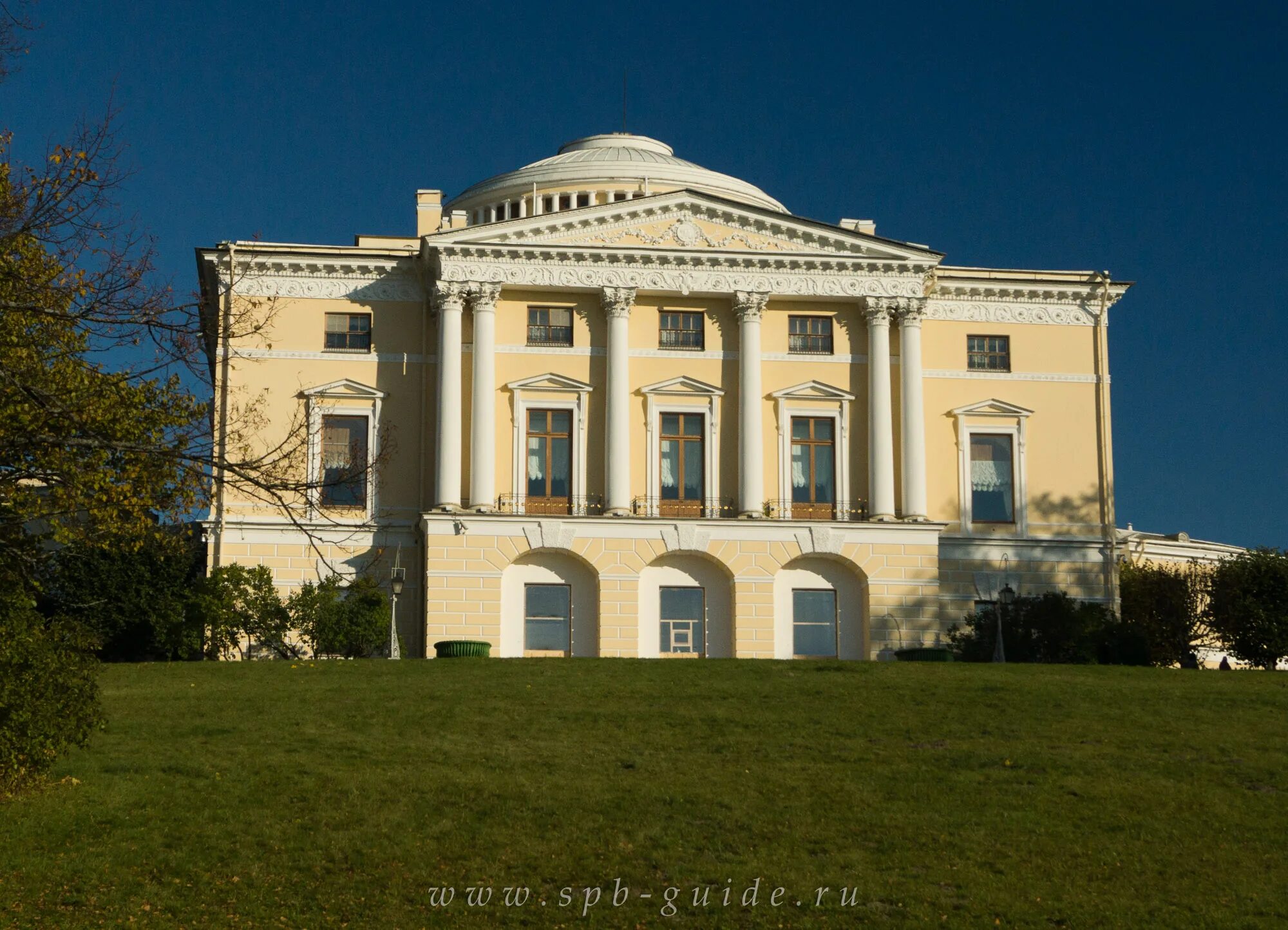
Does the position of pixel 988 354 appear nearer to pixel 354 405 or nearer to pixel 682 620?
pixel 682 620

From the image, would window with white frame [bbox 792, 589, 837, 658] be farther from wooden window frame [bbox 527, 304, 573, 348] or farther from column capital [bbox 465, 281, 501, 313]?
column capital [bbox 465, 281, 501, 313]

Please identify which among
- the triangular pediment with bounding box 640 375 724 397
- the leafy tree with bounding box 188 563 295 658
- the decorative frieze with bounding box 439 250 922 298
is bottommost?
the leafy tree with bounding box 188 563 295 658

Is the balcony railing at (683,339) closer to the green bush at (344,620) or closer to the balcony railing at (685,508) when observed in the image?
the balcony railing at (685,508)

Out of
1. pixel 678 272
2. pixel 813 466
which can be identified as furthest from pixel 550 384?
pixel 813 466

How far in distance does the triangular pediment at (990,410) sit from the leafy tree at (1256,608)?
26.6 ft

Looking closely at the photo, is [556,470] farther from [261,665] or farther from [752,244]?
[261,665]

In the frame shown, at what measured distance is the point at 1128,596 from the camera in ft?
177

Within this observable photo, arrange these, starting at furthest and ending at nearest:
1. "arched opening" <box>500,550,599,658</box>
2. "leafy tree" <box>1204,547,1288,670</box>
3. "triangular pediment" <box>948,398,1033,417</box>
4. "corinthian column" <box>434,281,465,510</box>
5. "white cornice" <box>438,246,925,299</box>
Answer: "triangular pediment" <box>948,398,1033,417</box>, "white cornice" <box>438,246,925,299</box>, "corinthian column" <box>434,281,465,510</box>, "arched opening" <box>500,550,599,658</box>, "leafy tree" <box>1204,547,1288,670</box>

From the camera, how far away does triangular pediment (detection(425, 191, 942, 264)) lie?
166 feet

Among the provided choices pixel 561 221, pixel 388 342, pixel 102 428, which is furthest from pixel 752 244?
pixel 102 428

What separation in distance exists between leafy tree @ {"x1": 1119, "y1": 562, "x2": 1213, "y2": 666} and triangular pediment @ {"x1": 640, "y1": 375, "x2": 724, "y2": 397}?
13122 millimetres

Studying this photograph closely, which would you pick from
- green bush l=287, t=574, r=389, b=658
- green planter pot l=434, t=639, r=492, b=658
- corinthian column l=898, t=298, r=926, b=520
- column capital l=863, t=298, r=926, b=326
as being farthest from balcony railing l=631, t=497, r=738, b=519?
green bush l=287, t=574, r=389, b=658

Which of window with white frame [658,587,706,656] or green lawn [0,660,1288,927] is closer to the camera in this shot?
green lawn [0,660,1288,927]

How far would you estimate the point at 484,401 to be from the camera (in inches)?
1953
